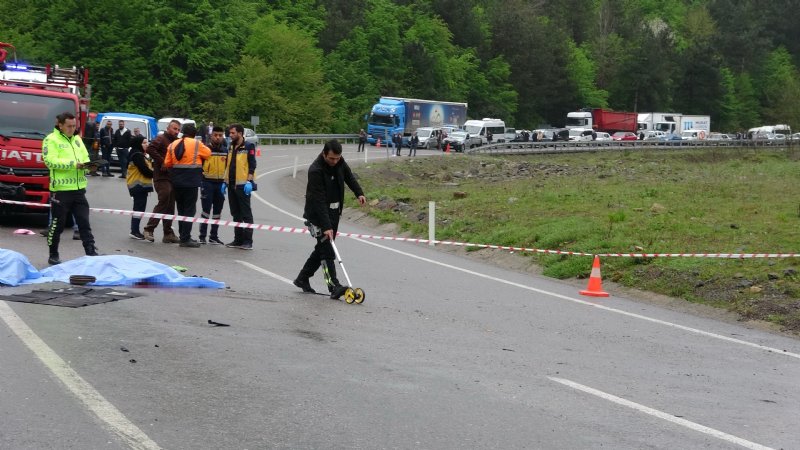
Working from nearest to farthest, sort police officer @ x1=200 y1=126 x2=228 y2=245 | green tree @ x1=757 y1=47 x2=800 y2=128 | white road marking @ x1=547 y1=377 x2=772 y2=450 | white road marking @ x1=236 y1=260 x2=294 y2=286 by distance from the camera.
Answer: white road marking @ x1=547 y1=377 x2=772 y2=450, white road marking @ x1=236 y1=260 x2=294 y2=286, police officer @ x1=200 y1=126 x2=228 y2=245, green tree @ x1=757 y1=47 x2=800 y2=128

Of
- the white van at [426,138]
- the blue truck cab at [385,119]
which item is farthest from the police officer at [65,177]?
the blue truck cab at [385,119]

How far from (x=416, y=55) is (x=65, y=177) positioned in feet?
302

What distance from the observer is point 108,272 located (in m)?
12.2

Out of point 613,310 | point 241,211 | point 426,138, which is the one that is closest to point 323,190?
point 613,310

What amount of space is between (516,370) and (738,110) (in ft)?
452

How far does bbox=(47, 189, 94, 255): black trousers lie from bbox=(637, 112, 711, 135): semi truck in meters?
97.8

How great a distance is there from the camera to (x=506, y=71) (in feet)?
378

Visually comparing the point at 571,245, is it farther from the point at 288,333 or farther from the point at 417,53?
the point at 417,53

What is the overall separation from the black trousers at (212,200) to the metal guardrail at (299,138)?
49.4 m

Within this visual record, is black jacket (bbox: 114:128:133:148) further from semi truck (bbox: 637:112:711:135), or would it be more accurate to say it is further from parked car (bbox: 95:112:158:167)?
semi truck (bbox: 637:112:711:135)

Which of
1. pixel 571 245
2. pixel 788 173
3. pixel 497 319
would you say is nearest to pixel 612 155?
pixel 788 173

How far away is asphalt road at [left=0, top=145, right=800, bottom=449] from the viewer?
6.85m

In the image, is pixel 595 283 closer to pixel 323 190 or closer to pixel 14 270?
pixel 323 190

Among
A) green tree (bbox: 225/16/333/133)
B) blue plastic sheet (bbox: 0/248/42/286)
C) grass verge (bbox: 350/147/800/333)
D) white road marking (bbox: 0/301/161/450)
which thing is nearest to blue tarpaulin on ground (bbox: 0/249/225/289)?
blue plastic sheet (bbox: 0/248/42/286)
